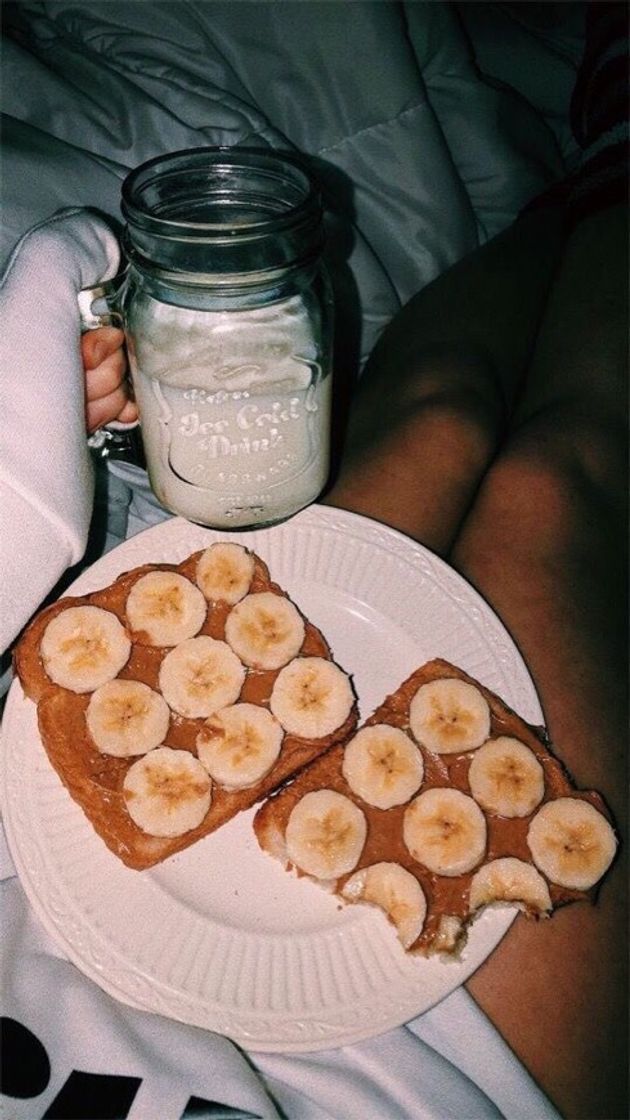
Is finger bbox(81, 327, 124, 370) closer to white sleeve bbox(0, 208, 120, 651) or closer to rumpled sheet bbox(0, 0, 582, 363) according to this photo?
white sleeve bbox(0, 208, 120, 651)

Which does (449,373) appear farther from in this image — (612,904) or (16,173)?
Result: (612,904)

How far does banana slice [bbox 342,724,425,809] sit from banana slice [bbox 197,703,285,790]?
145 mm

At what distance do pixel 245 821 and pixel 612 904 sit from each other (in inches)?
26.6

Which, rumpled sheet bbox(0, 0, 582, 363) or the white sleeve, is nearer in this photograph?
the white sleeve

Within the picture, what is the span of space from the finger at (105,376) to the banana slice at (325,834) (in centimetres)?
82

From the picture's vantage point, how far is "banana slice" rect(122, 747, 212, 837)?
1237 mm

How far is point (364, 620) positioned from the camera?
4.75 feet

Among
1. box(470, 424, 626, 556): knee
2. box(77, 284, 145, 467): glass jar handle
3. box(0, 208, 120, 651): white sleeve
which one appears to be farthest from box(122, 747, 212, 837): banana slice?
box(470, 424, 626, 556): knee

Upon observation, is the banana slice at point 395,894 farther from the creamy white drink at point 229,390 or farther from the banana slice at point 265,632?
the creamy white drink at point 229,390

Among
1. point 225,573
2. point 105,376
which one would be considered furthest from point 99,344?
point 225,573

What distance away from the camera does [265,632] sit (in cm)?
140

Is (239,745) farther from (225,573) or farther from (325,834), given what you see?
(225,573)

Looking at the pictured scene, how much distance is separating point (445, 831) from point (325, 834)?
0.69ft

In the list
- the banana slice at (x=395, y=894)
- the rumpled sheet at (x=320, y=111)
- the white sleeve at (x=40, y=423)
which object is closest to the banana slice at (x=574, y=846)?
the banana slice at (x=395, y=894)
